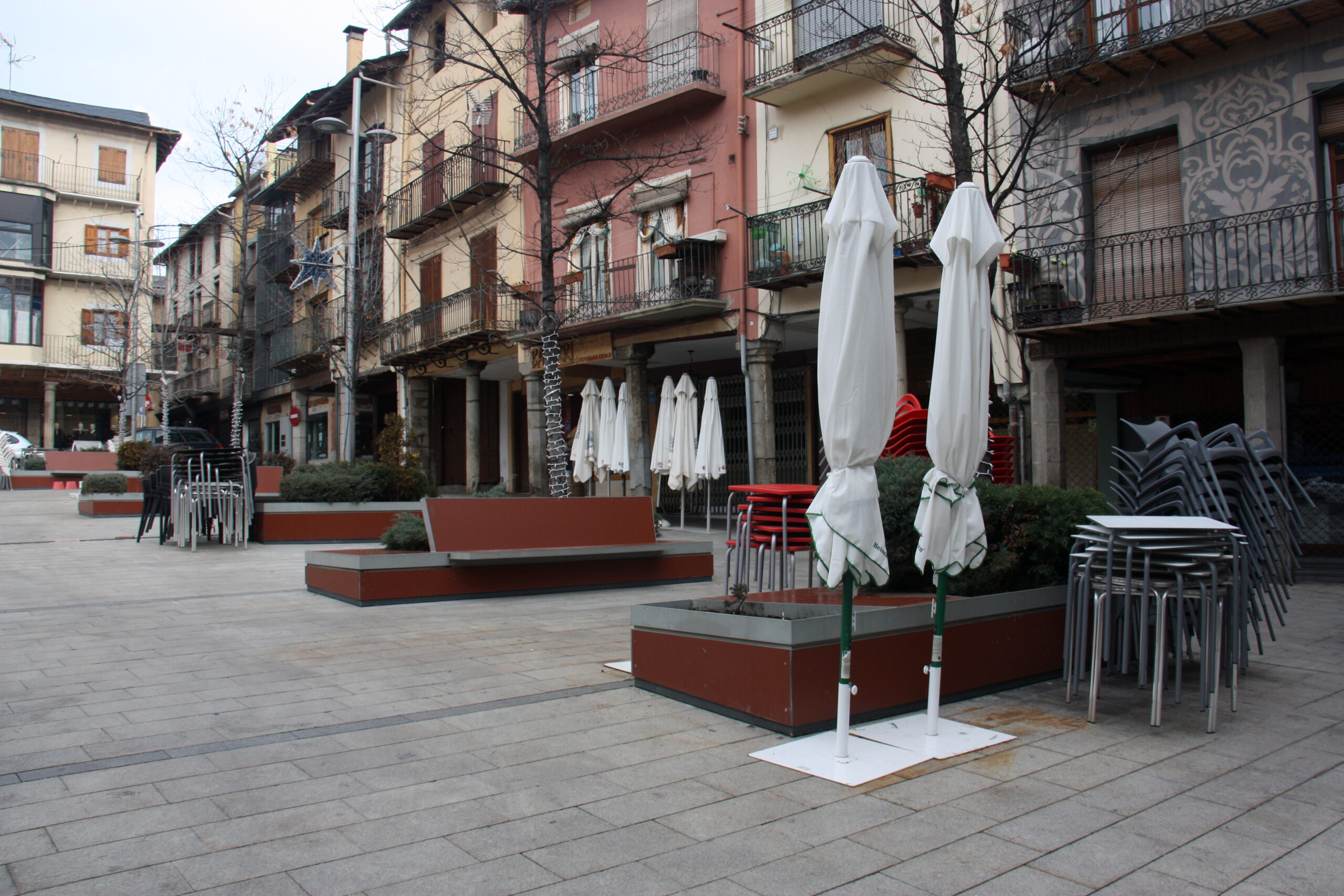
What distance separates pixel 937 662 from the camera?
13.0 feet

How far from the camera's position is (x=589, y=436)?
18.4 meters

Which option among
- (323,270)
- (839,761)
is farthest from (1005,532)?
(323,270)

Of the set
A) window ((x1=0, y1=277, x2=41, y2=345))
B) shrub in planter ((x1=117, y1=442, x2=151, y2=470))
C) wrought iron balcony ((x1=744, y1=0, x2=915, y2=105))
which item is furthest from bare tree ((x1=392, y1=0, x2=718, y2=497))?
window ((x1=0, y1=277, x2=41, y2=345))

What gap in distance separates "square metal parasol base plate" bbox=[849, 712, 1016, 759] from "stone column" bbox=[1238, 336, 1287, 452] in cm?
850

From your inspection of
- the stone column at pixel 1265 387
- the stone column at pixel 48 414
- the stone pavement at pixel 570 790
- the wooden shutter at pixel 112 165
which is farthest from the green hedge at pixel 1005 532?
the wooden shutter at pixel 112 165

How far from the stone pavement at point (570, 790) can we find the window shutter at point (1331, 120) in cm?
757

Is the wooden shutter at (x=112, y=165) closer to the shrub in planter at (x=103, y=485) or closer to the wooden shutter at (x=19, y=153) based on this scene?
the wooden shutter at (x=19, y=153)

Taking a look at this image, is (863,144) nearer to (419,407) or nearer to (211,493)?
(211,493)

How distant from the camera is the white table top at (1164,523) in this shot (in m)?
4.02

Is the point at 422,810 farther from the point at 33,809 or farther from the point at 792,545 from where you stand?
the point at 792,545

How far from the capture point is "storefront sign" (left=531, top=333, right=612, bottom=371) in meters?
18.7

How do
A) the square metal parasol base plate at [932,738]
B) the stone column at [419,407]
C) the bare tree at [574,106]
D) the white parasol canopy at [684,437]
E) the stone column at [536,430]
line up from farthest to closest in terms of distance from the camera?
the stone column at [419,407]
the stone column at [536,430]
the white parasol canopy at [684,437]
the bare tree at [574,106]
the square metal parasol base plate at [932,738]

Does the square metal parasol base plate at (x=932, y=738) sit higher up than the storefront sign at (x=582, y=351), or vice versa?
the storefront sign at (x=582, y=351)

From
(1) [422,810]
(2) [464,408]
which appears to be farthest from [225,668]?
(2) [464,408]
